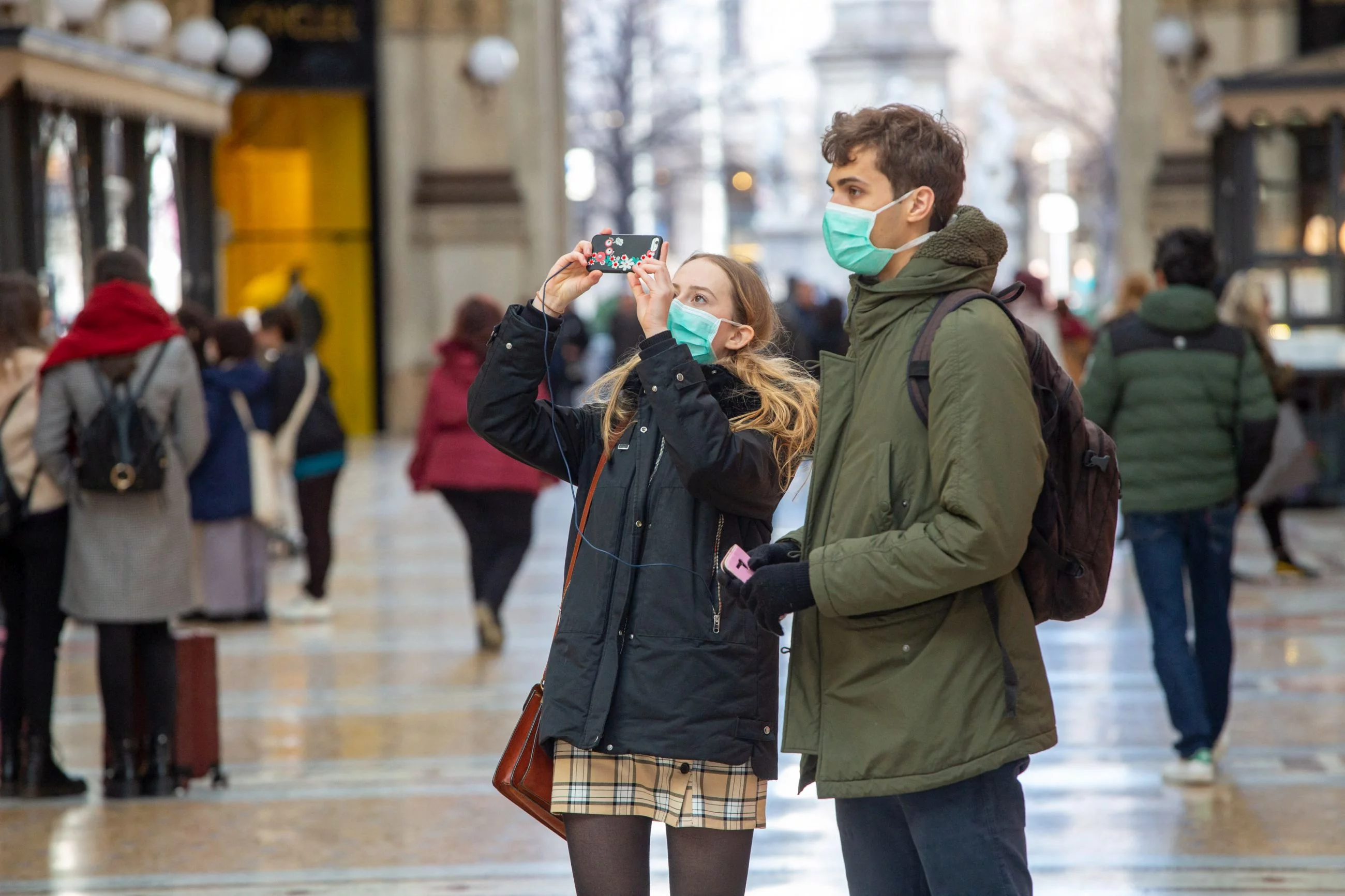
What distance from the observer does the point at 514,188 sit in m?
24.6

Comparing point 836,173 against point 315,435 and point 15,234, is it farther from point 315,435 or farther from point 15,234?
point 15,234

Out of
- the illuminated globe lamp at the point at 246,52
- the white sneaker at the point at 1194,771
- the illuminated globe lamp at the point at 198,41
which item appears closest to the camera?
the white sneaker at the point at 1194,771

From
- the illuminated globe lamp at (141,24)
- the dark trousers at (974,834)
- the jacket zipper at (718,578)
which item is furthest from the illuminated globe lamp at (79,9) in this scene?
the dark trousers at (974,834)

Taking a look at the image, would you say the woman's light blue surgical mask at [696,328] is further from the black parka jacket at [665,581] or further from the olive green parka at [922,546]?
the olive green parka at [922,546]

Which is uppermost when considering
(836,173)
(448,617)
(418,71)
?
(418,71)

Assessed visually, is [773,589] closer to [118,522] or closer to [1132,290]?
[118,522]

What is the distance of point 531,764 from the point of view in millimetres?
3885

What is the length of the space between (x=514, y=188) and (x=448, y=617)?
1421cm

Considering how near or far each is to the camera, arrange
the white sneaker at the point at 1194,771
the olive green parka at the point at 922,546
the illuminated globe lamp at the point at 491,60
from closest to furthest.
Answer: the olive green parka at the point at 922,546 → the white sneaker at the point at 1194,771 → the illuminated globe lamp at the point at 491,60

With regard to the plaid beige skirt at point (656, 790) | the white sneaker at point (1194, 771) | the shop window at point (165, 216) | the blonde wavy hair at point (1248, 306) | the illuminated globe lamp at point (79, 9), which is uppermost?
the illuminated globe lamp at point (79, 9)

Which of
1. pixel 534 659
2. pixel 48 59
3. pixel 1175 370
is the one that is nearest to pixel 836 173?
pixel 1175 370

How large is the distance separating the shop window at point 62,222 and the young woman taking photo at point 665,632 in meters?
9.61

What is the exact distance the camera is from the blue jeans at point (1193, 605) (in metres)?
6.91

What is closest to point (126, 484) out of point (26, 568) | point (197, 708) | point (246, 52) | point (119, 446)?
point (119, 446)
